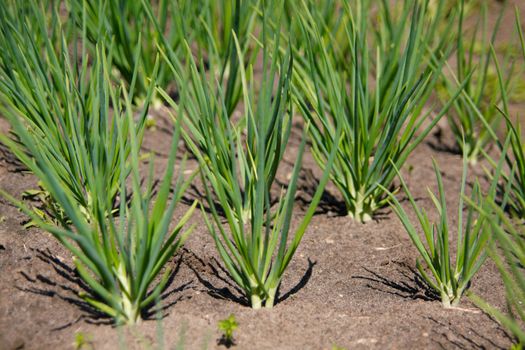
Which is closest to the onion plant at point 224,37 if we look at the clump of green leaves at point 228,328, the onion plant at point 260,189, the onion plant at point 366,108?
the onion plant at point 366,108

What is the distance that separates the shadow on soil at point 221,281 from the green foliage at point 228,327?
0.55 ft

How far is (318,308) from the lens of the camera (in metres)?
1.64

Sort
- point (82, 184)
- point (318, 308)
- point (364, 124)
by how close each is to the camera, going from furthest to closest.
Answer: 1. point (364, 124)
2. point (82, 184)
3. point (318, 308)

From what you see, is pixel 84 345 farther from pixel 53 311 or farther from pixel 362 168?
pixel 362 168

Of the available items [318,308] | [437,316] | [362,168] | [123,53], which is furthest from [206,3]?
[437,316]

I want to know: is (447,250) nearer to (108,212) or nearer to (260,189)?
(260,189)

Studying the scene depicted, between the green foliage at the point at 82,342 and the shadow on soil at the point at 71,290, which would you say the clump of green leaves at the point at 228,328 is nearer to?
the shadow on soil at the point at 71,290

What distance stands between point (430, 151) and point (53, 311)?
5.49ft

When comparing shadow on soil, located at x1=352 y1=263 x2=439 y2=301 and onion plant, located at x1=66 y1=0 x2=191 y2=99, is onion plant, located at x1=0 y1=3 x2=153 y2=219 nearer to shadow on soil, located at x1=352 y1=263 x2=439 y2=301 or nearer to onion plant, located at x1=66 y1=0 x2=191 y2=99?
onion plant, located at x1=66 y1=0 x2=191 y2=99

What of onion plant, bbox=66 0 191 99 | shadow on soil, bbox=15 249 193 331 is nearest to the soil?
shadow on soil, bbox=15 249 193 331

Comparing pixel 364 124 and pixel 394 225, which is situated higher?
pixel 364 124

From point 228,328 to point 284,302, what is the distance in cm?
27

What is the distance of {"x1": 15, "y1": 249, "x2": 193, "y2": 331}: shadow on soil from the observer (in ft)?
4.95

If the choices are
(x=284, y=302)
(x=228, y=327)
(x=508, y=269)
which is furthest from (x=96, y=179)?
(x=508, y=269)
